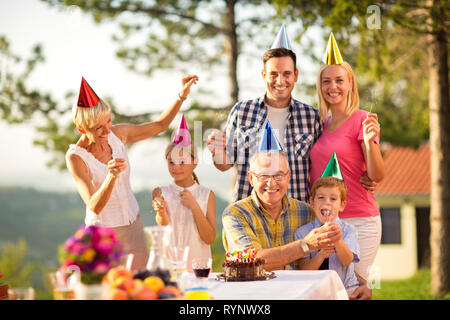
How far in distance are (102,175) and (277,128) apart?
1223mm

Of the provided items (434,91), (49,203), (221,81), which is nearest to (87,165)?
(434,91)

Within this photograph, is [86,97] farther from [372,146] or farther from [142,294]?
[372,146]

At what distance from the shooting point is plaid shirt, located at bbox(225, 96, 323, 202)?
162 inches

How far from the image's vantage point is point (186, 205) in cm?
392

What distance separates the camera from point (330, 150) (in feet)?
13.1

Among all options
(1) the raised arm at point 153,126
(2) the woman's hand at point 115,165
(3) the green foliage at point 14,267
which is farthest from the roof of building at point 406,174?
(2) the woman's hand at point 115,165

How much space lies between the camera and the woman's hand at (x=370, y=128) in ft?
12.5

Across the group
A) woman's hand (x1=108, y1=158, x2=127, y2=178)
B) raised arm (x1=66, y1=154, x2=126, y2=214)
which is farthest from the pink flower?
raised arm (x1=66, y1=154, x2=126, y2=214)

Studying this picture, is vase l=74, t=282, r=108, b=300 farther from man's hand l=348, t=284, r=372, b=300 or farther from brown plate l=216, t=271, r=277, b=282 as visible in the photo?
man's hand l=348, t=284, r=372, b=300

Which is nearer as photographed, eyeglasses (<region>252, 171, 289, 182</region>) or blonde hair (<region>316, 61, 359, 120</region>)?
eyeglasses (<region>252, 171, 289, 182</region>)

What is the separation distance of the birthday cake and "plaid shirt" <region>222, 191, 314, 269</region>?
1.20ft

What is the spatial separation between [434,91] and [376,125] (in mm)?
5189

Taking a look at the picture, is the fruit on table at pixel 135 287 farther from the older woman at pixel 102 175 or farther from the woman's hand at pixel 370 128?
the woman's hand at pixel 370 128

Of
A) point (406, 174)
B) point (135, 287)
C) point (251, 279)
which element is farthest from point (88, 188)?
point (406, 174)
